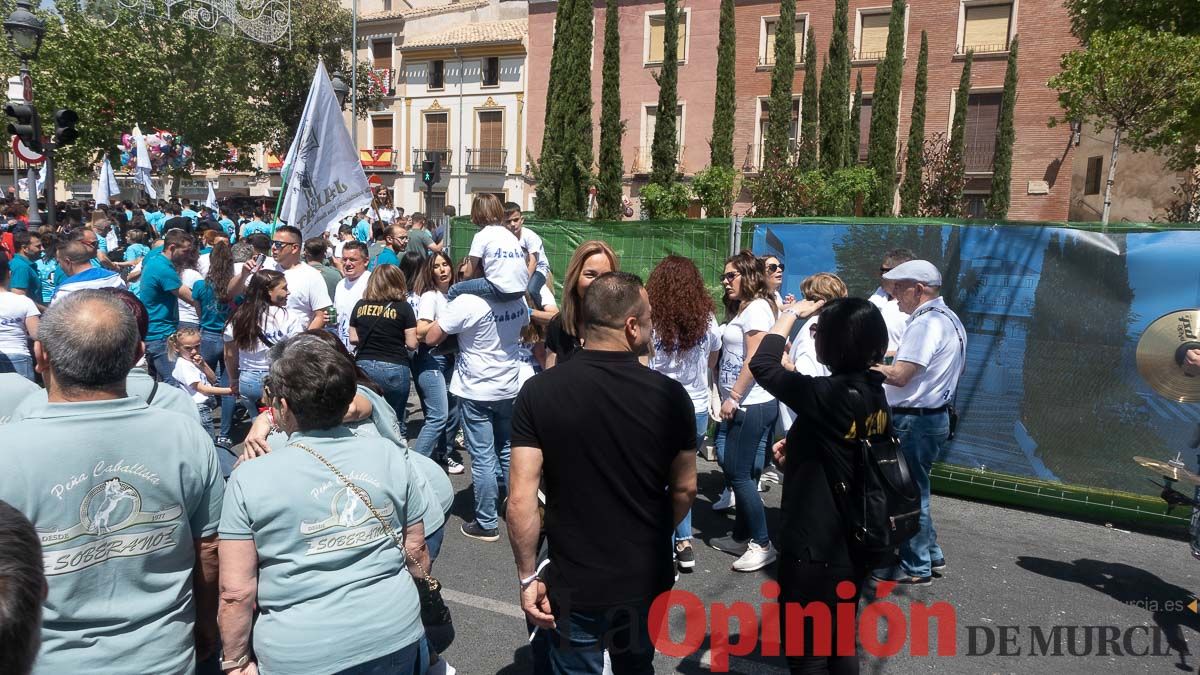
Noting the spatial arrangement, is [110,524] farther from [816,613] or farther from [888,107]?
[888,107]

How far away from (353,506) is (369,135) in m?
43.1

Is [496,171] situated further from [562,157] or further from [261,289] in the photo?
[261,289]

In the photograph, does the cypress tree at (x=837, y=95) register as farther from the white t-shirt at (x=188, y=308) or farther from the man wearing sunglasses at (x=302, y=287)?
the man wearing sunglasses at (x=302, y=287)

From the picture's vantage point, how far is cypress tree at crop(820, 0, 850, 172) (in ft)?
89.7

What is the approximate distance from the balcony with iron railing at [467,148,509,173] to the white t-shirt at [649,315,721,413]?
34.6 metres

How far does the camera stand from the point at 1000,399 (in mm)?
6082

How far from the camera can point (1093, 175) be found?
1043 inches

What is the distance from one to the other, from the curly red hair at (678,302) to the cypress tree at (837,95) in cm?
2376

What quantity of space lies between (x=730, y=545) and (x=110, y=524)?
12.5 ft

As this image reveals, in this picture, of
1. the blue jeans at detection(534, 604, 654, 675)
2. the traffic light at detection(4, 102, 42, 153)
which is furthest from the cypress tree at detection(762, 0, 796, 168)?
the blue jeans at detection(534, 604, 654, 675)

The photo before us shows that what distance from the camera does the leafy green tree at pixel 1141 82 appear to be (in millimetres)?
11820

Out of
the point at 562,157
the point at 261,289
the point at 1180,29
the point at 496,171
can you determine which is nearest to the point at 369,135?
the point at 496,171

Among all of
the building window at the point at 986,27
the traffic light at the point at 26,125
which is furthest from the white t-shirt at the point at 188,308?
the building window at the point at 986,27

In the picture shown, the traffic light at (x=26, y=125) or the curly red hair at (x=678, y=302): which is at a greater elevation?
the traffic light at (x=26, y=125)
